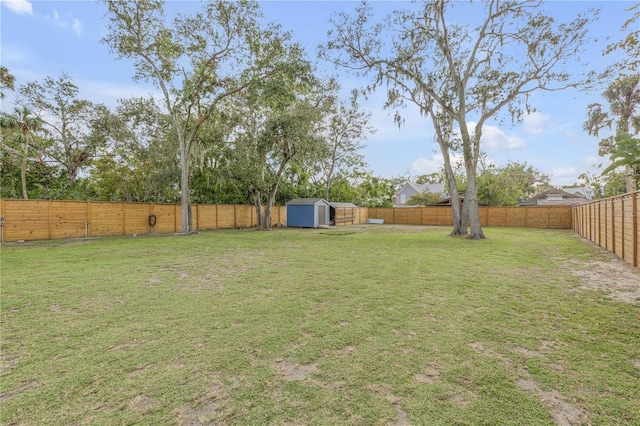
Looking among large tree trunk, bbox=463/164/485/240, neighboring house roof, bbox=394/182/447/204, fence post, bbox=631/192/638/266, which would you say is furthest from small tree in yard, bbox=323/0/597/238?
neighboring house roof, bbox=394/182/447/204

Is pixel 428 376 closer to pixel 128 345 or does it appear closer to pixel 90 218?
pixel 128 345

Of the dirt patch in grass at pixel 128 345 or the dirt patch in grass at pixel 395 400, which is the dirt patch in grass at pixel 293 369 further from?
the dirt patch in grass at pixel 128 345

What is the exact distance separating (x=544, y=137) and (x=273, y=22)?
49.1 feet

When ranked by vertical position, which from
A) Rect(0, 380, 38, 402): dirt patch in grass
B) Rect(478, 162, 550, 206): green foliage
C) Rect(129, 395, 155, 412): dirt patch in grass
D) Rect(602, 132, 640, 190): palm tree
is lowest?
Rect(129, 395, 155, 412): dirt patch in grass

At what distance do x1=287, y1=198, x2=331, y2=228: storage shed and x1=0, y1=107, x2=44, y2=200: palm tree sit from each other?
46.0ft

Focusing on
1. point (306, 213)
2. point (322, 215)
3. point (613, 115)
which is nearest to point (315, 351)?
point (306, 213)

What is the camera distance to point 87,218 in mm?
11805

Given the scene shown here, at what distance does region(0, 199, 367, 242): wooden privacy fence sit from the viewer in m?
10.1

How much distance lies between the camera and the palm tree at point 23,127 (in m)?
14.2

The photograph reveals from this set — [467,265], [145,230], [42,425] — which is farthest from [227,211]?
[42,425]

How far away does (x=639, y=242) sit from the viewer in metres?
5.53

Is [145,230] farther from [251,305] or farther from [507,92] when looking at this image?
[507,92]

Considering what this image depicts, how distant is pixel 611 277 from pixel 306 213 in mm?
15435

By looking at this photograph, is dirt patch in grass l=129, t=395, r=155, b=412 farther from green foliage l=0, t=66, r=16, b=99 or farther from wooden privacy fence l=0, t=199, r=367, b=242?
green foliage l=0, t=66, r=16, b=99
